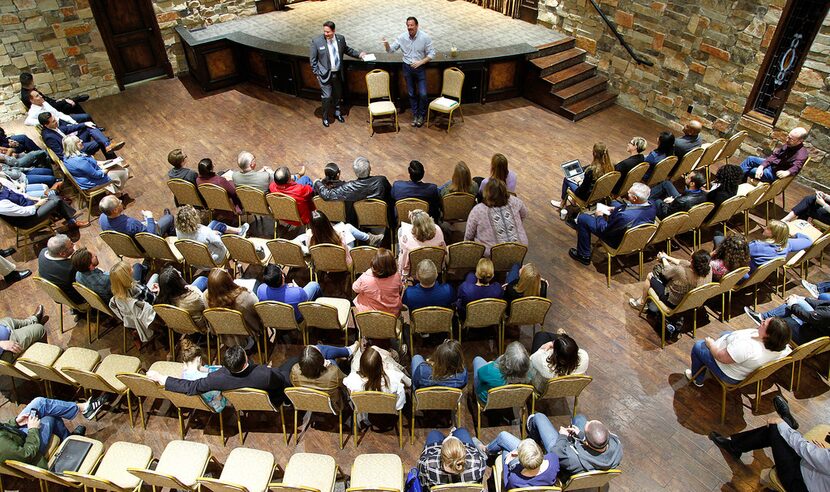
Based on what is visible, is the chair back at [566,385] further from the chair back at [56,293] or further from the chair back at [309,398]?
the chair back at [56,293]

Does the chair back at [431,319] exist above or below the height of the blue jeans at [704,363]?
above

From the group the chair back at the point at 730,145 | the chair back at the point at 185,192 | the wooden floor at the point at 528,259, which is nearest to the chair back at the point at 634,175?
the wooden floor at the point at 528,259

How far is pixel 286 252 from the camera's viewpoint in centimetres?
576

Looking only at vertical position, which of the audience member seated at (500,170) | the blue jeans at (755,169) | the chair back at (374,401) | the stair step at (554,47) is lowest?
the chair back at (374,401)

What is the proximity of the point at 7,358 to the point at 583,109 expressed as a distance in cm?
910

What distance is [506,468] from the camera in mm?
3955

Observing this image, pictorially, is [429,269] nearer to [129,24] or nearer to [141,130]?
[141,130]

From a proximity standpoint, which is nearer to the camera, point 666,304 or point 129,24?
point 666,304

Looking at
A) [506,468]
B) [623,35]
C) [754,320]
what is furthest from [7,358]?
[623,35]

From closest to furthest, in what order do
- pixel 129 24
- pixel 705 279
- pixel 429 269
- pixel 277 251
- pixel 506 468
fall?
pixel 506 468 → pixel 429 269 → pixel 705 279 → pixel 277 251 → pixel 129 24

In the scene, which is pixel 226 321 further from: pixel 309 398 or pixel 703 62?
pixel 703 62

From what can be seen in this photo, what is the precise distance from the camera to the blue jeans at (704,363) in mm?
4812

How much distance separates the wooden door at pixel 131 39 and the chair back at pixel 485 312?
8.91m

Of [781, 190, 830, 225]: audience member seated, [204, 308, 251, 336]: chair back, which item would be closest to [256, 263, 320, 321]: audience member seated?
[204, 308, 251, 336]: chair back
